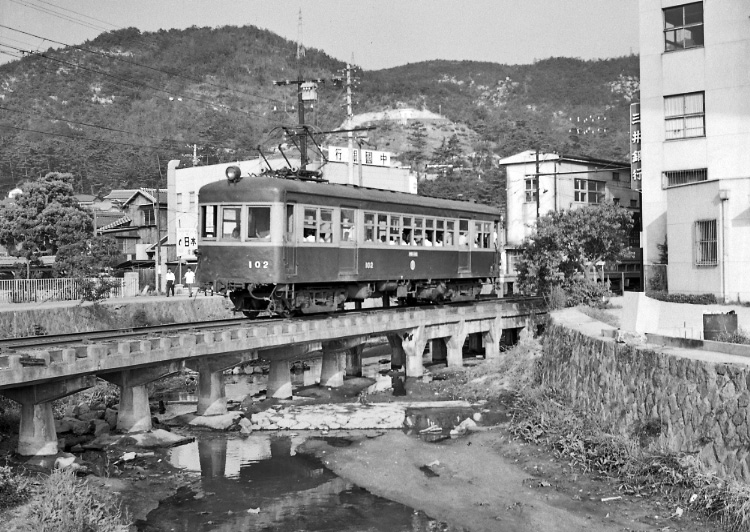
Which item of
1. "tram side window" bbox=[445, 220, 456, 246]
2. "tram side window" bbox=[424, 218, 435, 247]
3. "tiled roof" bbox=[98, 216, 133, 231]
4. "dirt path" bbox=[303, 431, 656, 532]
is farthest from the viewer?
"tiled roof" bbox=[98, 216, 133, 231]

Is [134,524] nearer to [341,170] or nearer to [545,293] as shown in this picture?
[545,293]

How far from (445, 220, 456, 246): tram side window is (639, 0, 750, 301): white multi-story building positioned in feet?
24.7

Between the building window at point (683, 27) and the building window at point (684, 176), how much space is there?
15.8 feet

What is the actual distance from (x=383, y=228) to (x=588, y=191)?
83.0 ft

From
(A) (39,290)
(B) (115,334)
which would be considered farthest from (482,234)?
(A) (39,290)

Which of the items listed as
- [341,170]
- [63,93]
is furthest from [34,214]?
[63,93]

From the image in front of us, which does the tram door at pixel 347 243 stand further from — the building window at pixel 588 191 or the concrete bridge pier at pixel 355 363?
the building window at pixel 588 191

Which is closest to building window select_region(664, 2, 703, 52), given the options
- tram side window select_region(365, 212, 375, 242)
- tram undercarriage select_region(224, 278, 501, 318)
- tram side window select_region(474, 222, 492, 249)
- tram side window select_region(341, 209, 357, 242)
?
tram side window select_region(474, 222, 492, 249)

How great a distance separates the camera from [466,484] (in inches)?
622

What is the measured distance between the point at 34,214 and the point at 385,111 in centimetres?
10049

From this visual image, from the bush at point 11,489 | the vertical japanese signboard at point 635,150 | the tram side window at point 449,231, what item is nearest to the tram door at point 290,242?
the tram side window at point 449,231

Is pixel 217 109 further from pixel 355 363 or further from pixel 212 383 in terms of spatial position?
pixel 212 383

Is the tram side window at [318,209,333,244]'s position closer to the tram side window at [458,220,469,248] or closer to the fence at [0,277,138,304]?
the tram side window at [458,220,469,248]

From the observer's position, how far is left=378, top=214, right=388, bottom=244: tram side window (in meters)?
25.3
